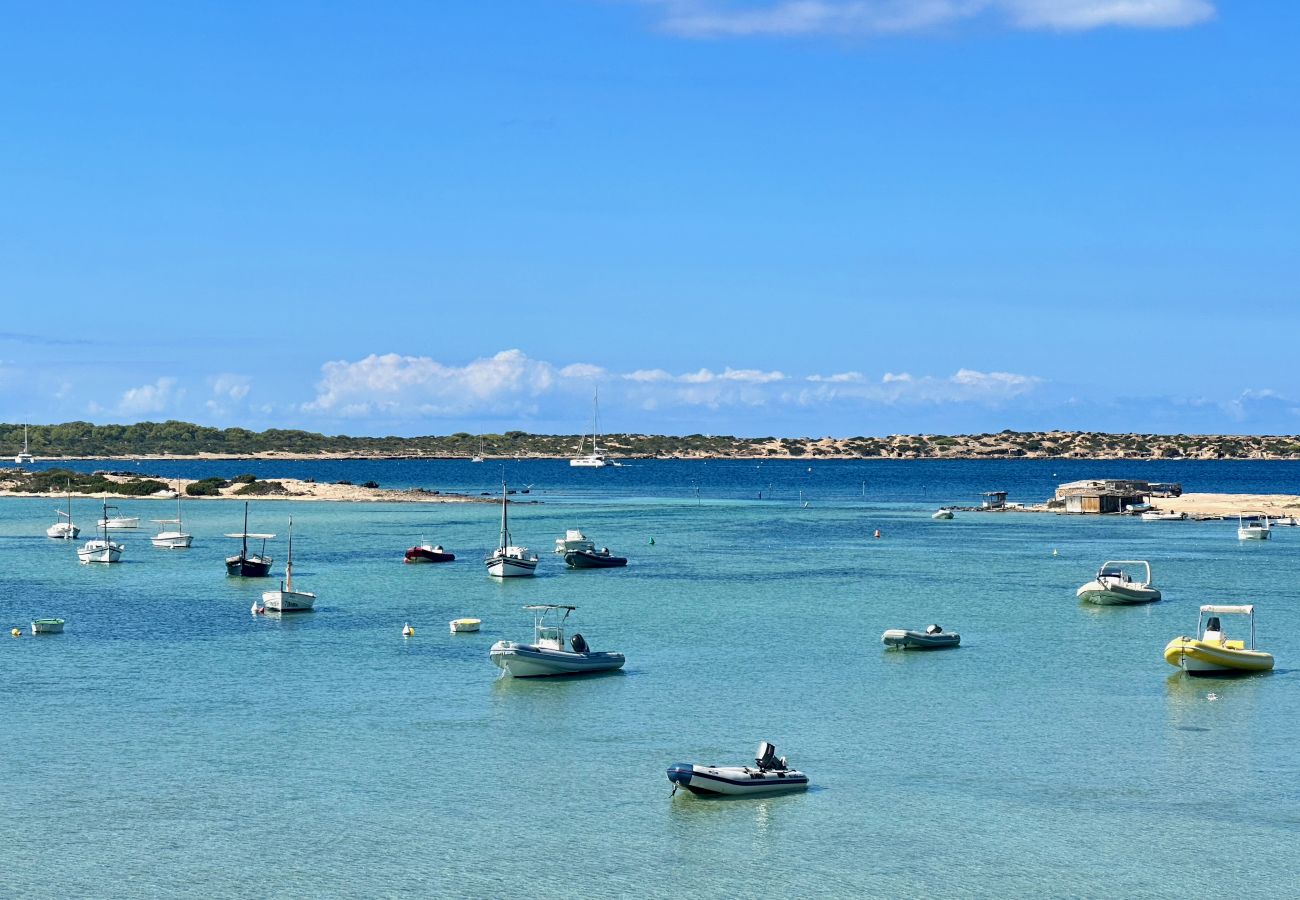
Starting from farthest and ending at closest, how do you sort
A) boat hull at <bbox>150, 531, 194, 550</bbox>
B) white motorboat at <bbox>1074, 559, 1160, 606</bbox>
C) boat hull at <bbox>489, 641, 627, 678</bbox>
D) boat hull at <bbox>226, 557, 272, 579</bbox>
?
boat hull at <bbox>150, 531, 194, 550</bbox> < boat hull at <bbox>226, 557, 272, 579</bbox> < white motorboat at <bbox>1074, 559, 1160, 606</bbox> < boat hull at <bbox>489, 641, 627, 678</bbox>

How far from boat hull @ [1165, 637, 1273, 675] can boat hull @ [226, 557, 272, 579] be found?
62.2 metres

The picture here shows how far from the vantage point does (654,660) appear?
68.2 m

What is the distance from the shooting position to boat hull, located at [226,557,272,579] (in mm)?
103562

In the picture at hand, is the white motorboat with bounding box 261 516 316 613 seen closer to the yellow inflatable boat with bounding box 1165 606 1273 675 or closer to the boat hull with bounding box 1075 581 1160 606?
the boat hull with bounding box 1075 581 1160 606

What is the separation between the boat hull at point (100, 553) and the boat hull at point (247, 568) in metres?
15.6

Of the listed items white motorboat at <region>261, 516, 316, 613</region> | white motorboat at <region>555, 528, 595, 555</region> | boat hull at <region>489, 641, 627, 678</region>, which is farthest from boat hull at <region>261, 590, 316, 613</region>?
white motorboat at <region>555, 528, 595, 555</region>

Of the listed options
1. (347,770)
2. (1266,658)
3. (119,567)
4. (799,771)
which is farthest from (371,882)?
(119,567)

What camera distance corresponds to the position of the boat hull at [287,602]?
83375mm

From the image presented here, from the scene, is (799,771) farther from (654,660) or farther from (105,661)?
(105,661)

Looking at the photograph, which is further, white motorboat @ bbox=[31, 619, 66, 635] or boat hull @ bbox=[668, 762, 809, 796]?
white motorboat @ bbox=[31, 619, 66, 635]

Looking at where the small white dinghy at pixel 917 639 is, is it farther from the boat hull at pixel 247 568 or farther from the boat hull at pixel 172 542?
the boat hull at pixel 172 542

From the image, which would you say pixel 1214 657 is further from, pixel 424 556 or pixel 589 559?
pixel 424 556

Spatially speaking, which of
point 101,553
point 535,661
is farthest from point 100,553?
point 535,661

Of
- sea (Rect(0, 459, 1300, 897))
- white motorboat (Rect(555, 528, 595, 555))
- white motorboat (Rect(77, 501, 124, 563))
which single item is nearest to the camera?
sea (Rect(0, 459, 1300, 897))
